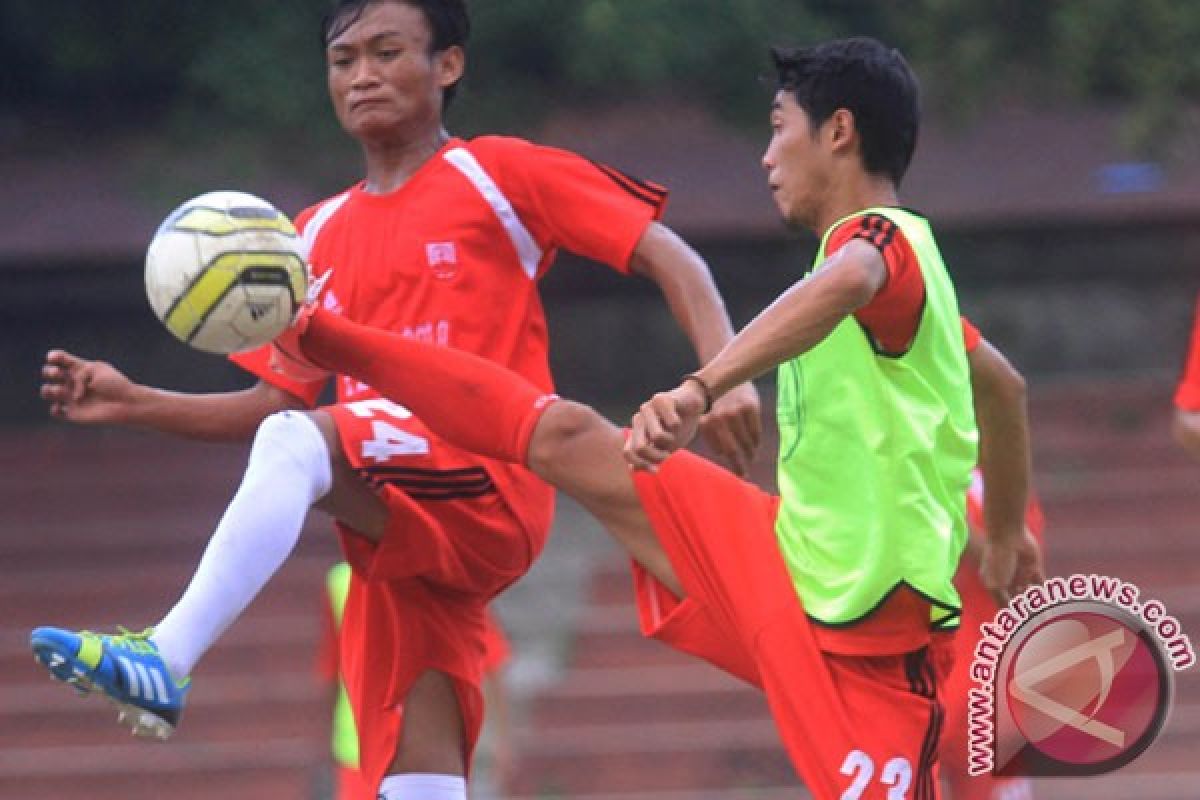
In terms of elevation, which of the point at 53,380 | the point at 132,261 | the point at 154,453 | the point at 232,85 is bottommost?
the point at 154,453

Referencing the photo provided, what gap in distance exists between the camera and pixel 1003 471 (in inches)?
180

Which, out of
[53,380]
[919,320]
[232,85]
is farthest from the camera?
[232,85]

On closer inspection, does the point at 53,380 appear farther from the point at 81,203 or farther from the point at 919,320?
the point at 81,203

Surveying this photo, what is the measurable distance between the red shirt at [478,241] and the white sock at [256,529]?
1.44ft

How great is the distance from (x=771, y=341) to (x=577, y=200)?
3.64ft

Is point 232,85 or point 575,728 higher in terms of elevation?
point 232,85

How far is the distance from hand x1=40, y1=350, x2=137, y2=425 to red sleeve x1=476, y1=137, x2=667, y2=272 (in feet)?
3.00

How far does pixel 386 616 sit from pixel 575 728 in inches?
291

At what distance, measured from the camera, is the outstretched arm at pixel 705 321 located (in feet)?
14.1

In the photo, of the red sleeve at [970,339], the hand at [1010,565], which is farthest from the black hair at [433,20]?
the hand at [1010,565]

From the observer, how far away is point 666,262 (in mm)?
4707

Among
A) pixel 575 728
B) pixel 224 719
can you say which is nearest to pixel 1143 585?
pixel 575 728

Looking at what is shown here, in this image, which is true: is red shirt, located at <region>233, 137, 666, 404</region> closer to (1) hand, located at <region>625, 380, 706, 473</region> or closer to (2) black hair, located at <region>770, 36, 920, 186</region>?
(2) black hair, located at <region>770, 36, 920, 186</region>

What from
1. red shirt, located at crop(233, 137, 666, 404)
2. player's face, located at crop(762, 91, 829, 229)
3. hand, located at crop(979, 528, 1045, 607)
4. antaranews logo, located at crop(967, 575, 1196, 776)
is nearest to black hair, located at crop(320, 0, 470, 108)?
red shirt, located at crop(233, 137, 666, 404)
